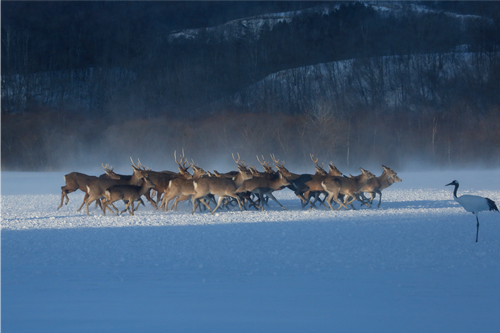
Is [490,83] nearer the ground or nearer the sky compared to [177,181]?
nearer the sky

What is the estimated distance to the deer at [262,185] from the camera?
13.3 meters

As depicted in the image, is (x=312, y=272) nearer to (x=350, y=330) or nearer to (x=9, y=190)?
(x=350, y=330)

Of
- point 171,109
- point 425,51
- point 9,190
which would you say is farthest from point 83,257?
point 425,51

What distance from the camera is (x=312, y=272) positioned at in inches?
253

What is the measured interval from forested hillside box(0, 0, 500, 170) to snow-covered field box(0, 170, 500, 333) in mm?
28995

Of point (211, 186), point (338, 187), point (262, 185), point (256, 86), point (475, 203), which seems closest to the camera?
point (475, 203)

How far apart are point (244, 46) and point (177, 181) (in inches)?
1936

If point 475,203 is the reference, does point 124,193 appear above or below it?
below

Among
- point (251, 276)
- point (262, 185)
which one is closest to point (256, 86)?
point (262, 185)

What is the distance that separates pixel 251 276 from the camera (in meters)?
6.24

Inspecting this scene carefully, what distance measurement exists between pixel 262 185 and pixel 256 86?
39026 millimetres

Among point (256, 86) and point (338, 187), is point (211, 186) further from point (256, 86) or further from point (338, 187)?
point (256, 86)

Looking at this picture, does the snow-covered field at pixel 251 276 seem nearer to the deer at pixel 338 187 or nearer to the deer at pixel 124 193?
the deer at pixel 124 193

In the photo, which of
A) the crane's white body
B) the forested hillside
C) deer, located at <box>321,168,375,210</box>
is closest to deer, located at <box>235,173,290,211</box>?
deer, located at <box>321,168,375,210</box>
